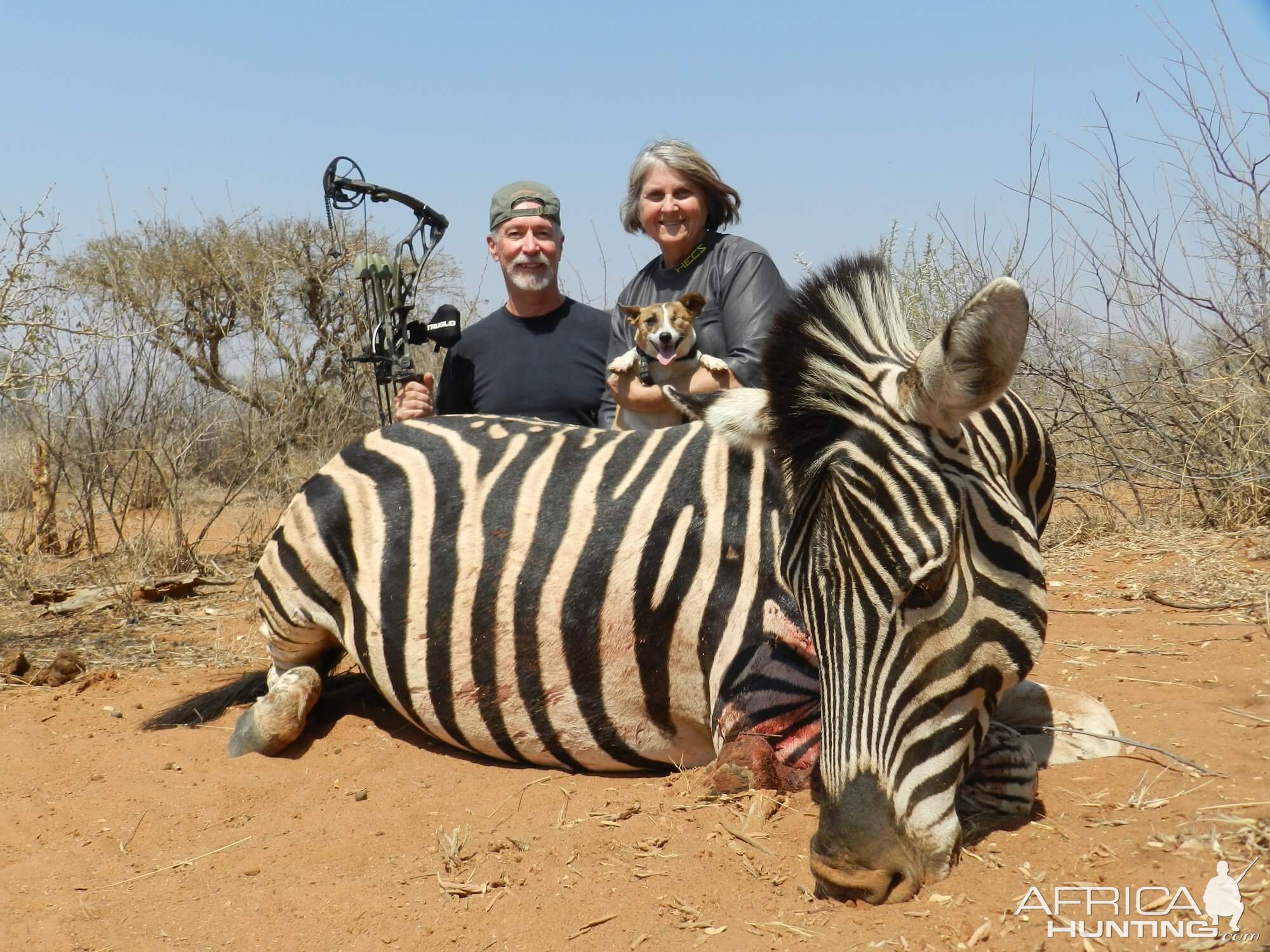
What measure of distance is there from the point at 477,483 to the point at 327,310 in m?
13.2

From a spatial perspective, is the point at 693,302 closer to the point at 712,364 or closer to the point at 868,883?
the point at 712,364

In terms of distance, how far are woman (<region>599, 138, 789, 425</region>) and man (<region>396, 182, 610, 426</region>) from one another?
442mm

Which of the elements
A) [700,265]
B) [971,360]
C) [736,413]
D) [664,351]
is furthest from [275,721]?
[971,360]

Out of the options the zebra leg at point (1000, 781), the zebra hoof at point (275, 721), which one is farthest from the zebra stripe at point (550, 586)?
the zebra leg at point (1000, 781)

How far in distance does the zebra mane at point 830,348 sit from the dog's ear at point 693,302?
192 centimetres

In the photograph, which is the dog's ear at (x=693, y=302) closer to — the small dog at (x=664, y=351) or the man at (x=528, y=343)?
the small dog at (x=664, y=351)

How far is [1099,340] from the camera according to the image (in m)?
7.36

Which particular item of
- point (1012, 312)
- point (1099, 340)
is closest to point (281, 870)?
point (1012, 312)

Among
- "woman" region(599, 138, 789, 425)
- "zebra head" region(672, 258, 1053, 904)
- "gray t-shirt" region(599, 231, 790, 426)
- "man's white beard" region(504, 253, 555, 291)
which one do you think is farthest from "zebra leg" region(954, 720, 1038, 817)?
"man's white beard" region(504, 253, 555, 291)

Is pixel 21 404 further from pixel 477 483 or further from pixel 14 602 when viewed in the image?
pixel 477 483

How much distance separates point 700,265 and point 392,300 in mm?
1605

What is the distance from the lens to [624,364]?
4.93 metres

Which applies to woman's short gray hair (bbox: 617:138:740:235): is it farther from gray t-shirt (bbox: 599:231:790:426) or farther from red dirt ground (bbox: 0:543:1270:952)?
red dirt ground (bbox: 0:543:1270:952)

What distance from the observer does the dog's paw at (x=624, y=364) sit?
193 inches
